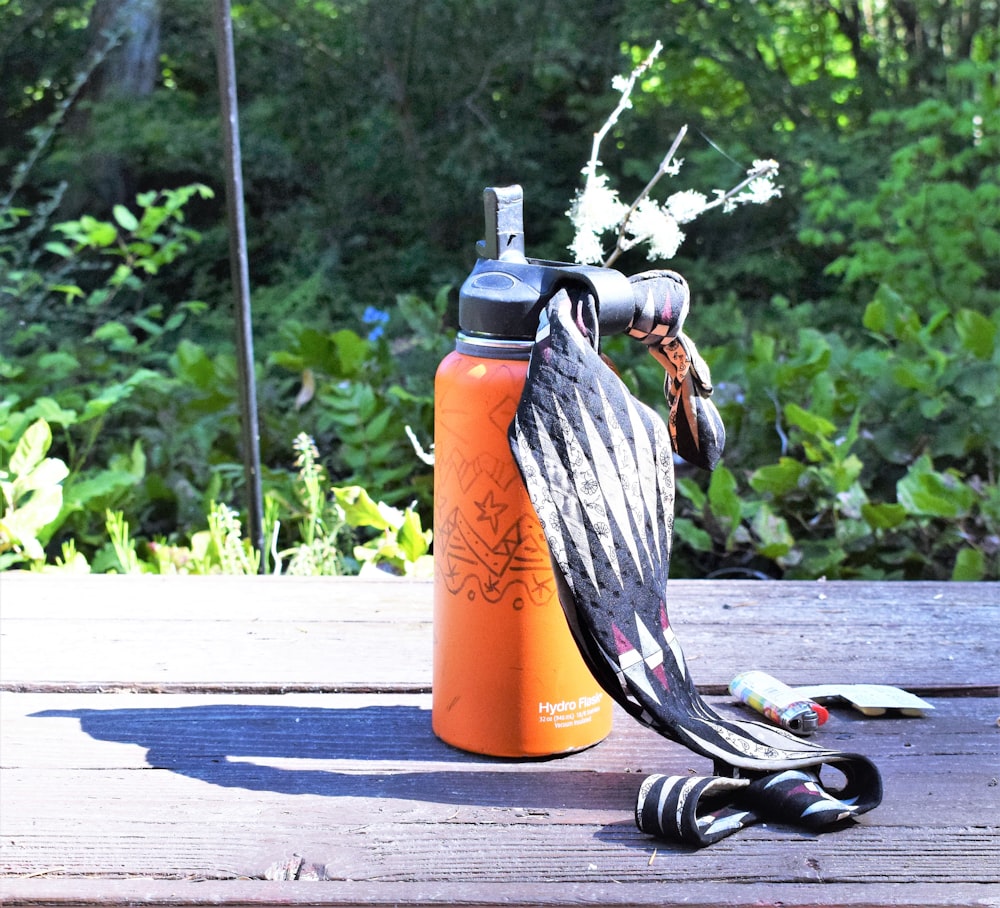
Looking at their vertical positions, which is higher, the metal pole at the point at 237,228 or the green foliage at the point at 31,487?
the metal pole at the point at 237,228

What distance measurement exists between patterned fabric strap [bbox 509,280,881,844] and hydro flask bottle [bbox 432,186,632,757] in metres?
0.08

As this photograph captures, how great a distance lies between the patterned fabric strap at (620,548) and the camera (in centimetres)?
102

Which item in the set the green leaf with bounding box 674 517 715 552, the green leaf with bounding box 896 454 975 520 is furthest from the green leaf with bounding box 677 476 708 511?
the green leaf with bounding box 896 454 975 520

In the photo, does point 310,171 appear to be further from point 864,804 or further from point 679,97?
point 864,804

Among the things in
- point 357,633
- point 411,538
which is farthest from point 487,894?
point 411,538

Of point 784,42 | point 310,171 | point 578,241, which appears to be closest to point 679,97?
point 784,42

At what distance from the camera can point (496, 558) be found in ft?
3.82

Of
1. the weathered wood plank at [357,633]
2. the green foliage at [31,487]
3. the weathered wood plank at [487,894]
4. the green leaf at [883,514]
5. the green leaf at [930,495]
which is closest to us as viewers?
the weathered wood plank at [487,894]

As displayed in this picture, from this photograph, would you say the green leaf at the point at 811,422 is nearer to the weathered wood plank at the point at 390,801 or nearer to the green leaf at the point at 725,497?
the green leaf at the point at 725,497

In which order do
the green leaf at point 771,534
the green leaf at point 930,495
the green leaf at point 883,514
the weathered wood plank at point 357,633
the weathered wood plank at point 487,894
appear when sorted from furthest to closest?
the green leaf at point 771,534
the green leaf at point 883,514
the green leaf at point 930,495
the weathered wood plank at point 357,633
the weathered wood plank at point 487,894

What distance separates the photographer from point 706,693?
1.40 metres

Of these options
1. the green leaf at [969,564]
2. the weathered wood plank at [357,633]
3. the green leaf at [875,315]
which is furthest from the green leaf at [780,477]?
the weathered wood plank at [357,633]

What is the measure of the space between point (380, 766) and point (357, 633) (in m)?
0.40

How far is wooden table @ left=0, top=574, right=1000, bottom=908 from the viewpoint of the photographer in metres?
0.99
